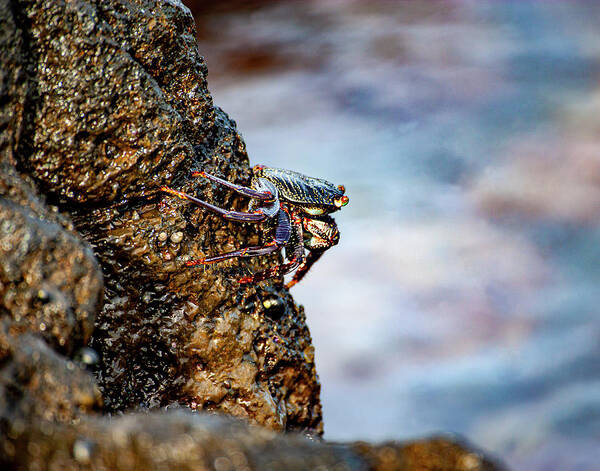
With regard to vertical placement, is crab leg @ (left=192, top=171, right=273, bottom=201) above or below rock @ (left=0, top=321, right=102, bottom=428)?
above

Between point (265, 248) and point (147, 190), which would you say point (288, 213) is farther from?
point (147, 190)

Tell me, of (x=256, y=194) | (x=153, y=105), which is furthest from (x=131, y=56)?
(x=256, y=194)

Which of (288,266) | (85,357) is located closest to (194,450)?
(85,357)

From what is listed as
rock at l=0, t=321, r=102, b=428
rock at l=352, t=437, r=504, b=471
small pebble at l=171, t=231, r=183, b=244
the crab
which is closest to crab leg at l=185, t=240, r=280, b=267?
the crab

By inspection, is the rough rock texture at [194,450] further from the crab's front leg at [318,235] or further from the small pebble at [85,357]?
the crab's front leg at [318,235]

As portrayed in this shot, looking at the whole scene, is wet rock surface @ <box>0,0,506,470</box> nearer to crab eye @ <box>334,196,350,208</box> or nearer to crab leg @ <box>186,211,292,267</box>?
crab leg @ <box>186,211,292,267</box>

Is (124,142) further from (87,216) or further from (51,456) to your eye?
(51,456)
